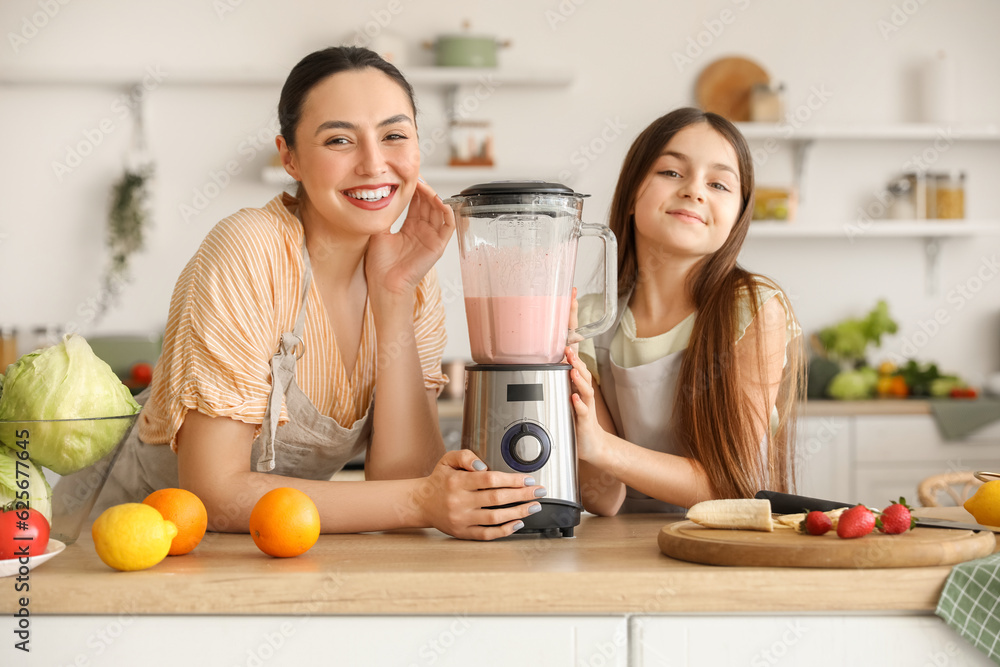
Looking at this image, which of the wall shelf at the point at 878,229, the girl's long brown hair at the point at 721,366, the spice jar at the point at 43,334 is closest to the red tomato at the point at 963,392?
the wall shelf at the point at 878,229

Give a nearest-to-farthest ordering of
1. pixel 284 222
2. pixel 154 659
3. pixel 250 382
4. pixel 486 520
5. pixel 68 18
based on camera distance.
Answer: pixel 154 659 < pixel 486 520 < pixel 250 382 < pixel 284 222 < pixel 68 18

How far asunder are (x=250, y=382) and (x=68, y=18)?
2899 mm

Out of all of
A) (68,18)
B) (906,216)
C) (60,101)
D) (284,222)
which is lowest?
(284,222)

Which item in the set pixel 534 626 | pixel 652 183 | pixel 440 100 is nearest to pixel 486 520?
pixel 534 626

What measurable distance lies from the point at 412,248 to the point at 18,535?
66 centimetres

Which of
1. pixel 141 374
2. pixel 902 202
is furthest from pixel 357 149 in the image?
pixel 902 202

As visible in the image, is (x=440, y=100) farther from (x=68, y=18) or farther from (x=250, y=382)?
(x=250, y=382)

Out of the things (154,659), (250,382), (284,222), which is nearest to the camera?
(154,659)

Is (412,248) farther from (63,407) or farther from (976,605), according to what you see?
(976,605)

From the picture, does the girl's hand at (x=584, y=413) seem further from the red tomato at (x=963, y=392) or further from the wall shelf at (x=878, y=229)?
the red tomato at (x=963, y=392)

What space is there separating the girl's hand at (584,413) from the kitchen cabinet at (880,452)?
203 centimetres

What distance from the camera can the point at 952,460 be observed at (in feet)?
9.43

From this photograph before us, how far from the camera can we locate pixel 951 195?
3.28m

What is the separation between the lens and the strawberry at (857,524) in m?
0.84
